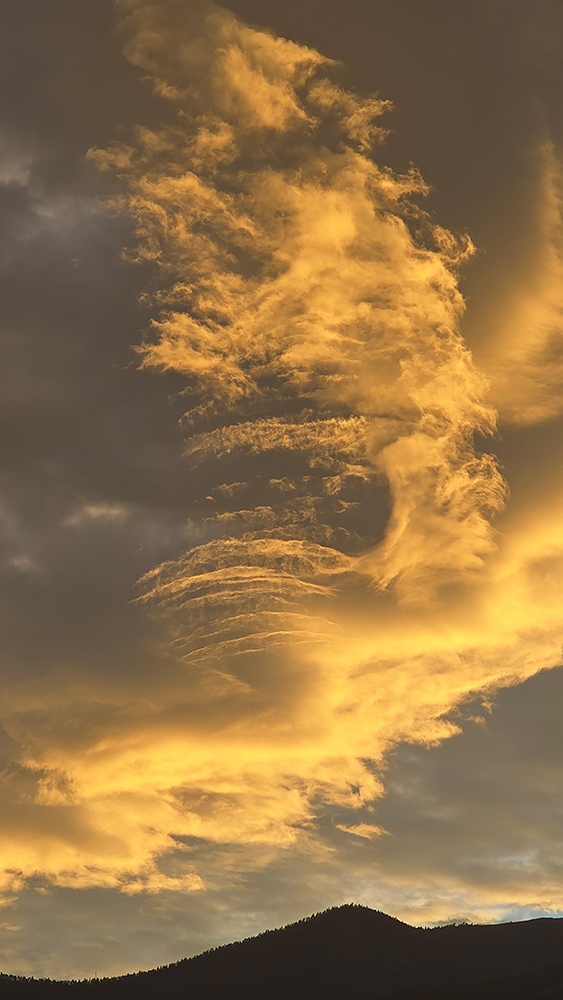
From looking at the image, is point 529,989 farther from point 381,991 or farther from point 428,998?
point 381,991

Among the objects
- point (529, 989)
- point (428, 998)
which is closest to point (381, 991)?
point (428, 998)

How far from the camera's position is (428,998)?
190625mm

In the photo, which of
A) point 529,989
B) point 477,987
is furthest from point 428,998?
point 529,989

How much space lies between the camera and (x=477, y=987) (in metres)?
192

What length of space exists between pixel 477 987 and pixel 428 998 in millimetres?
10002

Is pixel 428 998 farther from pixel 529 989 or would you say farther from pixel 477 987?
pixel 529 989

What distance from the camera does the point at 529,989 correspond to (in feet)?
576

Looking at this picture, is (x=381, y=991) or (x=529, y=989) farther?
(x=381, y=991)

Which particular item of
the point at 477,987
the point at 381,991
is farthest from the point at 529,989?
the point at 381,991

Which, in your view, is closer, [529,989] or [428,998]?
[529,989]

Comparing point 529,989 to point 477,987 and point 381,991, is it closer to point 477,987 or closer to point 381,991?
point 477,987

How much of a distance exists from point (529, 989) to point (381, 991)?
119 feet

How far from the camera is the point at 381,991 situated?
200m
